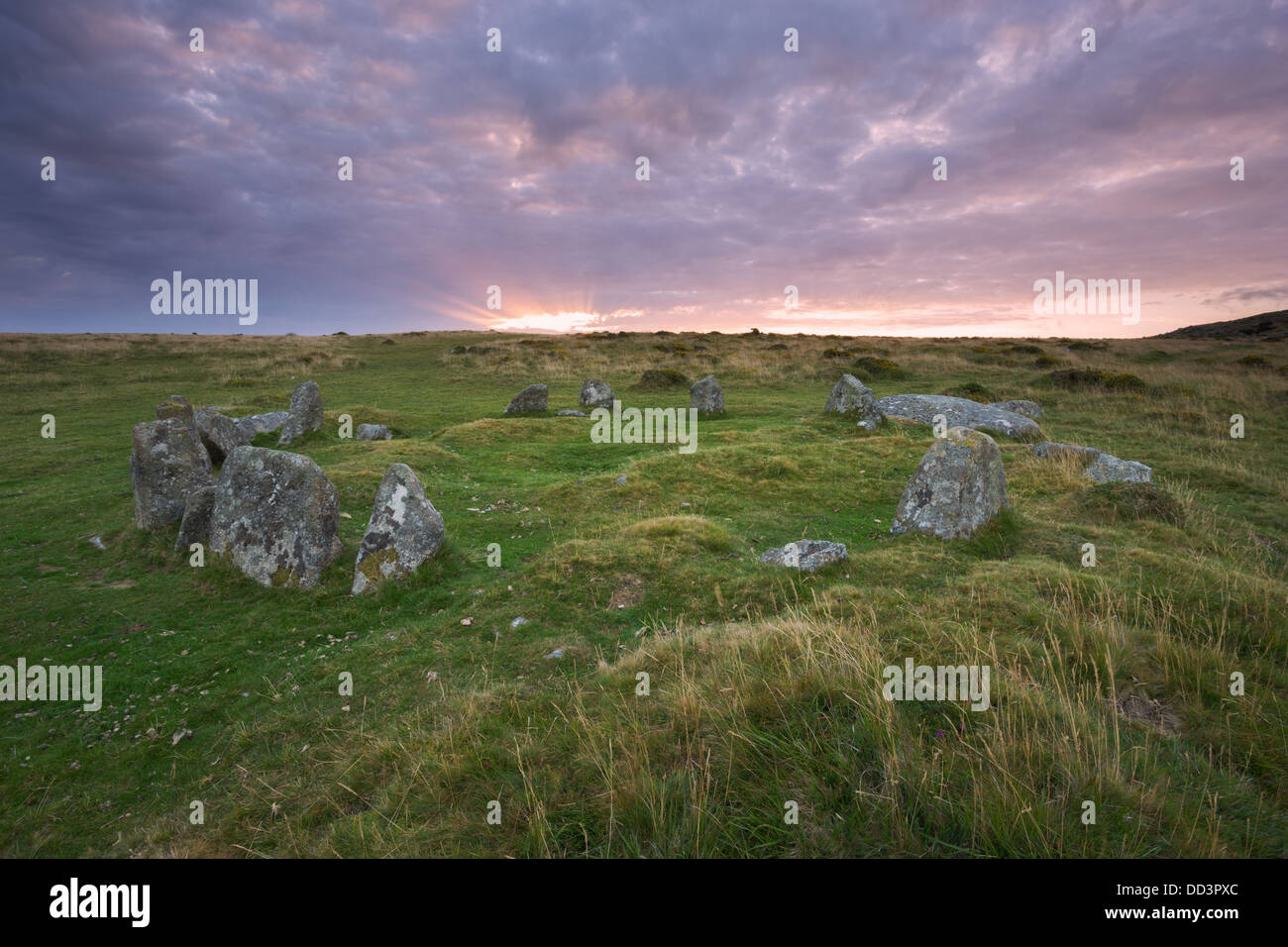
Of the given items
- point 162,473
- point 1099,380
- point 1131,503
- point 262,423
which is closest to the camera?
point 1131,503

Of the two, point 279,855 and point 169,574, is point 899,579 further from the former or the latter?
point 169,574

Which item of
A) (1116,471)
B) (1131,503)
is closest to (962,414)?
(1116,471)

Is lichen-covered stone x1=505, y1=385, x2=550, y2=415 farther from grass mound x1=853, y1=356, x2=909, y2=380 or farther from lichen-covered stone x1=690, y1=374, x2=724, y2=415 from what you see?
grass mound x1=853, y1=356, x2=909, y2=380

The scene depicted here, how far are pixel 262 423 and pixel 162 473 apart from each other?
9405 millimetres

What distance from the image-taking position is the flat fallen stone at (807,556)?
27.9ft

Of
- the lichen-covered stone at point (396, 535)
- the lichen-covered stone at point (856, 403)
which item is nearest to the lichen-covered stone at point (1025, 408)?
the lichen-covered stone at point (856, 403)

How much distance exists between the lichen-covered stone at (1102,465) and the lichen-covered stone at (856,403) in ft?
16.7

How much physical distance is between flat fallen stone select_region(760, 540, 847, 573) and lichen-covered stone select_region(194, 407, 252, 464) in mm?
15095

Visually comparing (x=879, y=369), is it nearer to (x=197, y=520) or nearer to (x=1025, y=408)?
(x=1025, y=408)

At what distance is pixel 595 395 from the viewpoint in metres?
25.9

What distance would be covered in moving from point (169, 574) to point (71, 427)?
19299 mm

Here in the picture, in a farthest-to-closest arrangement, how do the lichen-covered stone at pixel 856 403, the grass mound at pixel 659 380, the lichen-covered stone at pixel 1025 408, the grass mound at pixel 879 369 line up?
the grass mound at pixel 879 369 → the grass mound at pixel 659 380 → the lichen-covered stone at pixel 1025 408 → the lichen-covered stone at pixel 856 403

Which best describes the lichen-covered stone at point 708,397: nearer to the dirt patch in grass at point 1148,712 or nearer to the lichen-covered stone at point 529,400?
the lichen-covered stone at point 529,400
